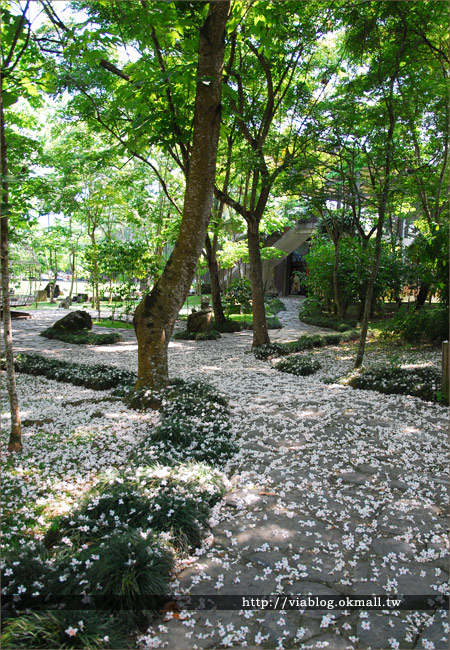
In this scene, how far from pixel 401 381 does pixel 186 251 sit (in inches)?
136

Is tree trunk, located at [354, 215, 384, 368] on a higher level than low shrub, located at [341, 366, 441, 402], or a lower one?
higher

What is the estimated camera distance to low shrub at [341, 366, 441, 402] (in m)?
5.89

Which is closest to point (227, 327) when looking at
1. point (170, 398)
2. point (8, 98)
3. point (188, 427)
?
point (170, 398)

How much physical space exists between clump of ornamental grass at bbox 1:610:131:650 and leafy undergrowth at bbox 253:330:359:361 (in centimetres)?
697

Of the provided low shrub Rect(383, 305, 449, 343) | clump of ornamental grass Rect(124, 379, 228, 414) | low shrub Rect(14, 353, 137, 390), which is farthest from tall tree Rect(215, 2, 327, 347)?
clump of ornamental grass Rect(124, 379, 228, 414)

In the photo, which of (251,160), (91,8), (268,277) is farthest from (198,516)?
(268,277)

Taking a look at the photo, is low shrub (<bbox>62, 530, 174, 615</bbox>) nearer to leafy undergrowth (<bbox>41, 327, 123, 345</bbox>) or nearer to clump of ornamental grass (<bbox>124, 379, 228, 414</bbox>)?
clump of ornamental grass (<bbox>124, 379, 228, 414</bbox>)

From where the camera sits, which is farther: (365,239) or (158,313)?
(365,239)

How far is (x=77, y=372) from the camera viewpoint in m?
7.25

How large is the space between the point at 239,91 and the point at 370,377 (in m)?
5.97

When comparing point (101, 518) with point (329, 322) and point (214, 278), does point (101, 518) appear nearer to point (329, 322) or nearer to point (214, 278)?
point (214, 278)

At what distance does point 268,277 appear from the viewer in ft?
86.2

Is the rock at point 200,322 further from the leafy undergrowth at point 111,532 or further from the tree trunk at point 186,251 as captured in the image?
the leafy undergrowth at point 111,532

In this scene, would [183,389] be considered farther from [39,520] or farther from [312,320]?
[312,320]
